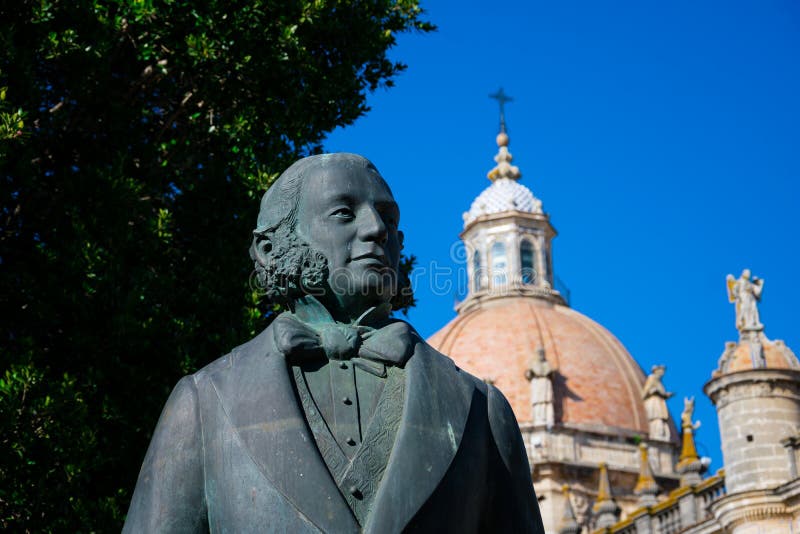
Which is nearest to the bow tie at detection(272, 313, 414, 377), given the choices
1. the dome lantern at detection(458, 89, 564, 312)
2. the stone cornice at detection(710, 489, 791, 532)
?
the stone cornice at detection(710, 489, 791, 532)

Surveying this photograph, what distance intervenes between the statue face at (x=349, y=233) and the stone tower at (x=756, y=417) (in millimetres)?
21808

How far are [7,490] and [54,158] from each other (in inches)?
120

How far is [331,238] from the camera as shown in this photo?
13.2 feet

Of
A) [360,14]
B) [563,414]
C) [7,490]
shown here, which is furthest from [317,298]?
[563,414]

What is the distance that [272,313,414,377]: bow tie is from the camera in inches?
155

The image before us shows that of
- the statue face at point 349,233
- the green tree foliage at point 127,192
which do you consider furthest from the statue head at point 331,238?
the green tree foliage at point 127,192

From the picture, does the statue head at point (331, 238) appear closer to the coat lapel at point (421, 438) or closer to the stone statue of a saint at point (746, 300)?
the coat lapel at point (421, 438)

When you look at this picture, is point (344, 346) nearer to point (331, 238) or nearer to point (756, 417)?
point (331, 238)

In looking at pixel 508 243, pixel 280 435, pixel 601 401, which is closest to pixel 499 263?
pixel 508 243

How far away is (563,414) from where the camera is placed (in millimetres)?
56188

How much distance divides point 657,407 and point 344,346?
2137 inches

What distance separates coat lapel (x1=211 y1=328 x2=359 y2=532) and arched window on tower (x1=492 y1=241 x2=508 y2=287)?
61748 millimetres

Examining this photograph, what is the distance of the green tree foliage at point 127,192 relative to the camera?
30.8 ft

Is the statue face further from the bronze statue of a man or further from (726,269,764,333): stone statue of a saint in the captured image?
(726,269,764,333): stone statue of a saint
